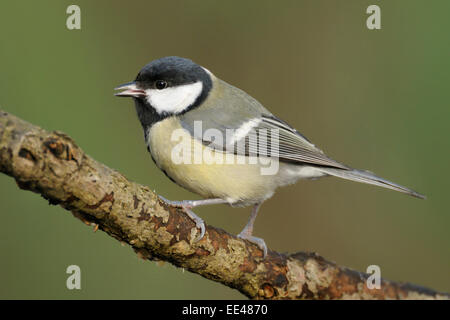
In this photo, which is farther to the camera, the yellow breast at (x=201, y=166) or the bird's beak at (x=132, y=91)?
the bird's beak at (x=132, y=91)

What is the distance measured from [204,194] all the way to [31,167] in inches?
39.0

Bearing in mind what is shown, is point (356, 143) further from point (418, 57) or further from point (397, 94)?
Result: point (418, 57)

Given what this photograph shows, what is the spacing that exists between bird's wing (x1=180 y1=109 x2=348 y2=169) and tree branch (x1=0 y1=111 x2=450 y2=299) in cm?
43

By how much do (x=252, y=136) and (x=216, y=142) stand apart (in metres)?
0.19

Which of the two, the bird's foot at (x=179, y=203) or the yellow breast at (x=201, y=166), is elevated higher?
the yellow breast at (x=201, y=166)

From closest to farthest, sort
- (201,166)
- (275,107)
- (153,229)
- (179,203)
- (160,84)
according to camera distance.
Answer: (153,229) → (179,203) → (201,166) → (160,84) → (275,107)

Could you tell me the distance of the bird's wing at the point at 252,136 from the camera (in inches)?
79.6

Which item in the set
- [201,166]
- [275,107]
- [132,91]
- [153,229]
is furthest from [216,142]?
[275,107]

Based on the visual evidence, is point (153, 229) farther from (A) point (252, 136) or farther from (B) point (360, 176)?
(B) point (360, 176)

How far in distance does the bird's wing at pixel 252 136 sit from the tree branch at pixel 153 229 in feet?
1.40

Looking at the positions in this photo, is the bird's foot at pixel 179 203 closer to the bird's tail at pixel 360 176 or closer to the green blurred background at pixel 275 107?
the bird's tail at pixel 360 176

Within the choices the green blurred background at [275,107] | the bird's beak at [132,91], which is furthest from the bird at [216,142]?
the green blurred background at [275,107]

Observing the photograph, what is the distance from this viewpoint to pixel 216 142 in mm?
2012
